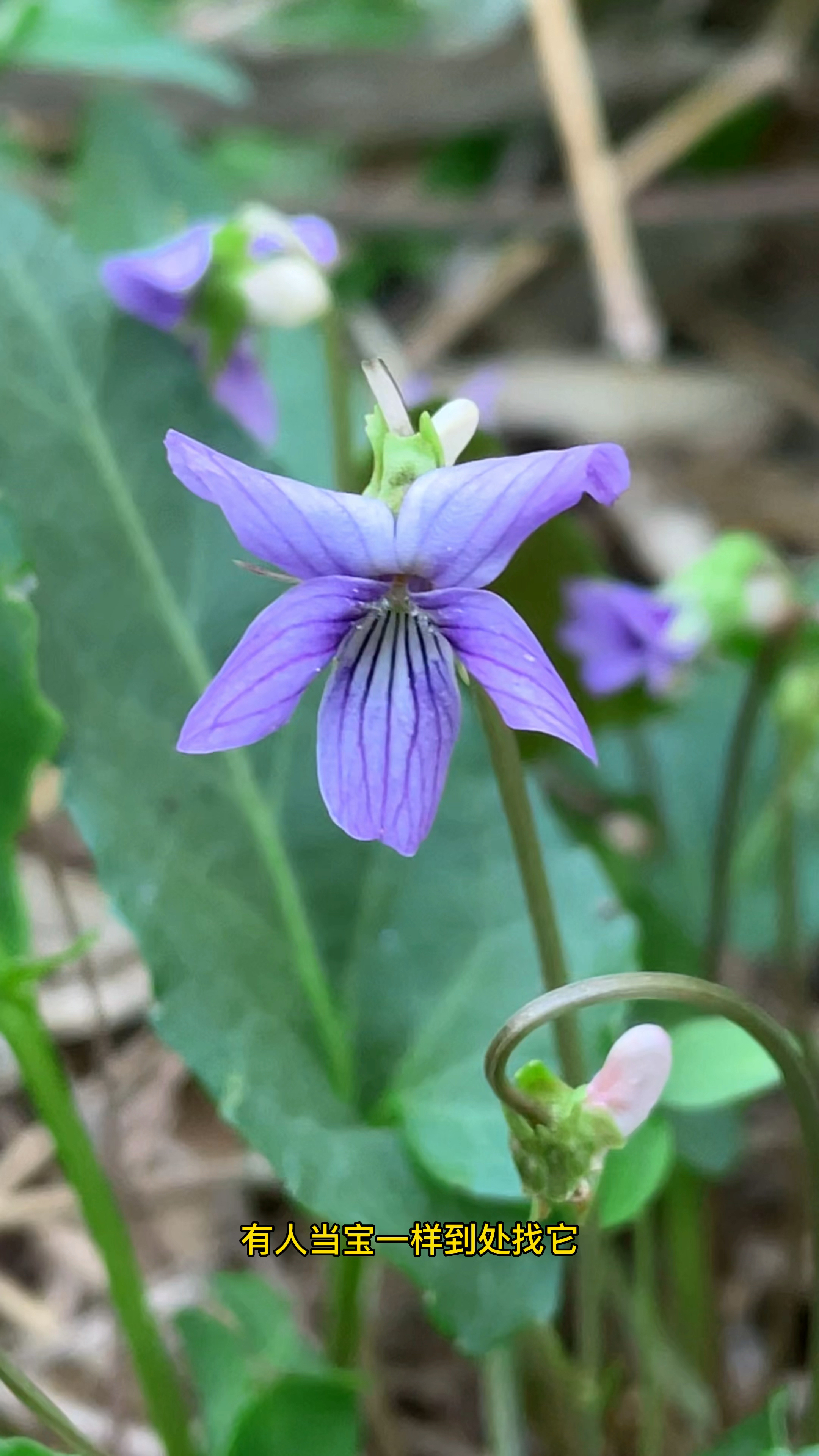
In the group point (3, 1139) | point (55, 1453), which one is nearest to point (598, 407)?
point (3, 1139)

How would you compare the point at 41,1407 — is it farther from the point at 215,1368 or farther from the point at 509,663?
the point at 509,663

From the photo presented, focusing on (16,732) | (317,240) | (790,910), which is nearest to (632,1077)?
(16,732)

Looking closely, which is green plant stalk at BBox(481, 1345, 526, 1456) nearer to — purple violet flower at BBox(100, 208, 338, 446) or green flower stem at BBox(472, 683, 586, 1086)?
green flower stem at BBox(472, 683, 586, 1086)

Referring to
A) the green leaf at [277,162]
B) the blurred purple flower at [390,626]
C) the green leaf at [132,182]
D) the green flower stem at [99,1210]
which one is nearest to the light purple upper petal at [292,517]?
the blurred purple flower at [390,626]
